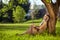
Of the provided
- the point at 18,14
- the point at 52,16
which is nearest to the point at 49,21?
the point at 52,16

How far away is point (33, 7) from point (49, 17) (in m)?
0.36

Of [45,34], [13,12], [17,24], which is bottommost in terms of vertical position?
[45,34]

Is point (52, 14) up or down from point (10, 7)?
down

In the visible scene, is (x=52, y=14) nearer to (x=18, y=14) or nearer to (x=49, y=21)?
(x=49, y=21)

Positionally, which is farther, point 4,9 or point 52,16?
point 52,16

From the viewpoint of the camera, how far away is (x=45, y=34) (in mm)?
3047

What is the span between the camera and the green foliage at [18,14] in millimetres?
2934

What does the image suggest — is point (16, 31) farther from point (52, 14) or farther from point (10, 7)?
point (52, 14)

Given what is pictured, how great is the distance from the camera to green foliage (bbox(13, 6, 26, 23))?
2.93 metres

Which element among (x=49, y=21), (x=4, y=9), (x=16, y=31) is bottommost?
(x=16, y=31)

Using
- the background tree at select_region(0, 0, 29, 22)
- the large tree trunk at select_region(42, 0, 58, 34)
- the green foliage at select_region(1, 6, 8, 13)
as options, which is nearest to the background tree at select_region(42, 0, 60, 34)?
the large tree trunk at select_region(42, 0, 58, 34)

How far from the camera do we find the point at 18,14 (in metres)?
2.94

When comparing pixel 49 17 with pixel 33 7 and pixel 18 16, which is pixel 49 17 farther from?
pixel 18 16

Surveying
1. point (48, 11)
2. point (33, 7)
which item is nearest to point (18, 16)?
point (33, 7)
